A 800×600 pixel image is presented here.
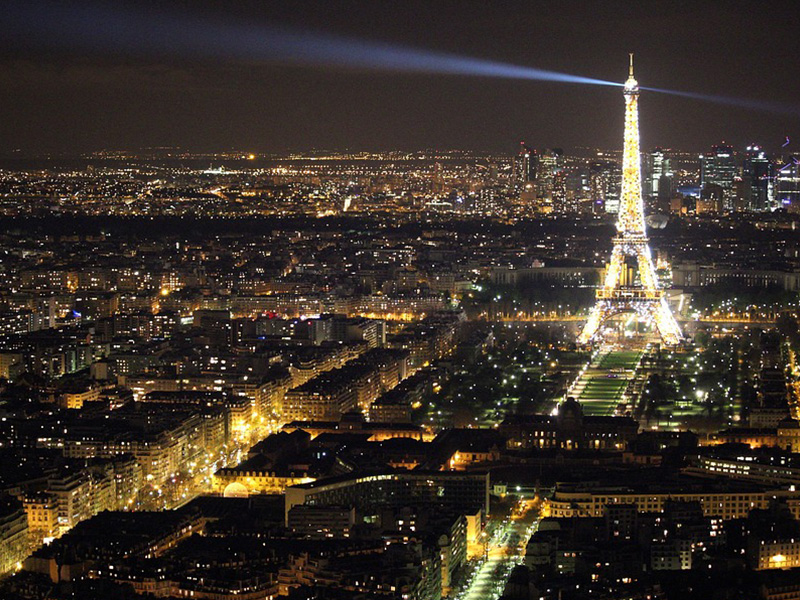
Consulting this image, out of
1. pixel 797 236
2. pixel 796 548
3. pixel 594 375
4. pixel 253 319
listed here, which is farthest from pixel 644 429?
pixel 797 236

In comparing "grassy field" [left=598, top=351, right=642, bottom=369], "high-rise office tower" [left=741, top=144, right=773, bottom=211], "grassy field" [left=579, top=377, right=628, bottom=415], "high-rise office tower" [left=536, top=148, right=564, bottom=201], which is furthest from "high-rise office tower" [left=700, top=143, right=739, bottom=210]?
"grassy field" [left=579, top=377, right=628, bottom=415]

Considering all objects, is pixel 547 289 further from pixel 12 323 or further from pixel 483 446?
pixel 483 446

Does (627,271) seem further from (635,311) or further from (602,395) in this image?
(602,395)

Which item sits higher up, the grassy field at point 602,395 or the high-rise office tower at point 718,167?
the high-rise office tower at point 718,167

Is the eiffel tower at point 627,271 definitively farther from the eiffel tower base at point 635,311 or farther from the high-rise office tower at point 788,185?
the high-rise office tower at point 788,185

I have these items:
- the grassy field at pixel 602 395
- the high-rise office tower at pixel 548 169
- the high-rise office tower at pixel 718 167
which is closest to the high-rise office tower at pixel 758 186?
the high-rise office tower at pixel 718 167

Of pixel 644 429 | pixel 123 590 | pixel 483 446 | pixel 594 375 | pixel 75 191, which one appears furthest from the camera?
pixel 75 191

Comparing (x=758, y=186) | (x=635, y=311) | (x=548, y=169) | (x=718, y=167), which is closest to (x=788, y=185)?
(x=758, y=186)
